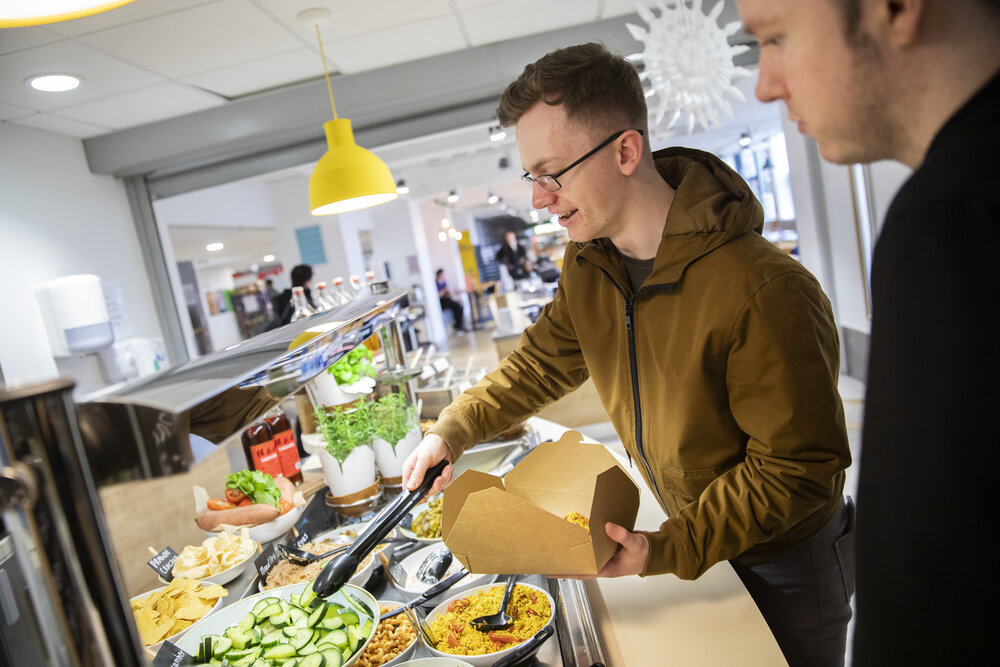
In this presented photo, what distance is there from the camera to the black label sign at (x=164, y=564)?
1470 millimetres

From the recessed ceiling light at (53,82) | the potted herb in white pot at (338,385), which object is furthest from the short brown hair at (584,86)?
the recessed ceiling light at (53,82)

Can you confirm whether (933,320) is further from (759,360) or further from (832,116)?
(759,360)

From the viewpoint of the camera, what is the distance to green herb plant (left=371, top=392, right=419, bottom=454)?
6.70 ft

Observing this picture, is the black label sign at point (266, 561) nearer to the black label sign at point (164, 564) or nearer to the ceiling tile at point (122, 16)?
the black label sign at point (164, 564)

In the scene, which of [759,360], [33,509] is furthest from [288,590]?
[759,360]

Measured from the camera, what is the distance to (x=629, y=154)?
1.48 m

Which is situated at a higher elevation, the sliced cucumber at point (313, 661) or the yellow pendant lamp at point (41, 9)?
the yellow pendant lamp at point (41, 9)

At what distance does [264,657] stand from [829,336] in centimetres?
122

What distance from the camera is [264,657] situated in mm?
1120

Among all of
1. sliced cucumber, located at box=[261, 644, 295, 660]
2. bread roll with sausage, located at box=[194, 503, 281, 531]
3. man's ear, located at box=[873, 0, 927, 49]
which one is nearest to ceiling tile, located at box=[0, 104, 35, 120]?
bread roll with sausage, located at box=[194, 503, 281, 531]

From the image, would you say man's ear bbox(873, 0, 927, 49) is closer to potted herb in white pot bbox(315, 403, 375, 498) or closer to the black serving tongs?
the black serving tongs

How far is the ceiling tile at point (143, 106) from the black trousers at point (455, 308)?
1194 centimetres

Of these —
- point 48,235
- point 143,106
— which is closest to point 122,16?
point 143,106

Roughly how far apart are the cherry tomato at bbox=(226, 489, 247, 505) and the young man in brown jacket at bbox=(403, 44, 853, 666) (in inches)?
23.0
